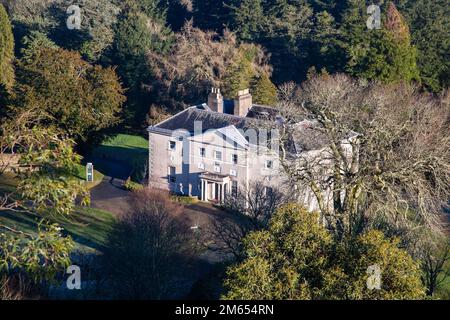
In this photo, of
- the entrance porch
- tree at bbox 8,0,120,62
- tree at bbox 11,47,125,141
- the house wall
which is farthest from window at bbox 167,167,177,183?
tree at bbox 8,0,120,62

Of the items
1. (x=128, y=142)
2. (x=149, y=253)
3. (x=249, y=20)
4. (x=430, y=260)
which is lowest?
(x=430, y=260)

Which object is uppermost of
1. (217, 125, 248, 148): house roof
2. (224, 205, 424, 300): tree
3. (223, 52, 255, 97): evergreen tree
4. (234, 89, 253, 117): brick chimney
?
(223, 52, 255, 97): evergreen tree

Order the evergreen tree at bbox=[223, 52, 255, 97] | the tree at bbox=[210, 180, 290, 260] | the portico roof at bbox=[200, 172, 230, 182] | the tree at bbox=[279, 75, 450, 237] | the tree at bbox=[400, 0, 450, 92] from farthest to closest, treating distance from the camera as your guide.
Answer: the tree at bbox=[400, 0, 450, 92] < the evergreen tree at bbox=[223, 52, 255, 97] < the portico roof at bbox=[200, 172, 230, 182] < the tree at bbox=[210, 180, 290, 260] < the tree at bbox=[279, 75, 450, 237]

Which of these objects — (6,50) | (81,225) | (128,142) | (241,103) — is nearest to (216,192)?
(241,103)

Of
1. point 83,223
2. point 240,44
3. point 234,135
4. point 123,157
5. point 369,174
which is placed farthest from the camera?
point 240,44

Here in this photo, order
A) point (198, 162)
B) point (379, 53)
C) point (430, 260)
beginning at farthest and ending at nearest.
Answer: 1. point (379, 53)
2. point (198, 162)
3. point (430, 260)

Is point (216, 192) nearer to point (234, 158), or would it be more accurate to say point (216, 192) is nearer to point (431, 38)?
point (234, 158)

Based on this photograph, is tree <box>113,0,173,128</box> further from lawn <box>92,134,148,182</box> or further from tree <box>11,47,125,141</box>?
tree <box>11,47,125,141</box>
